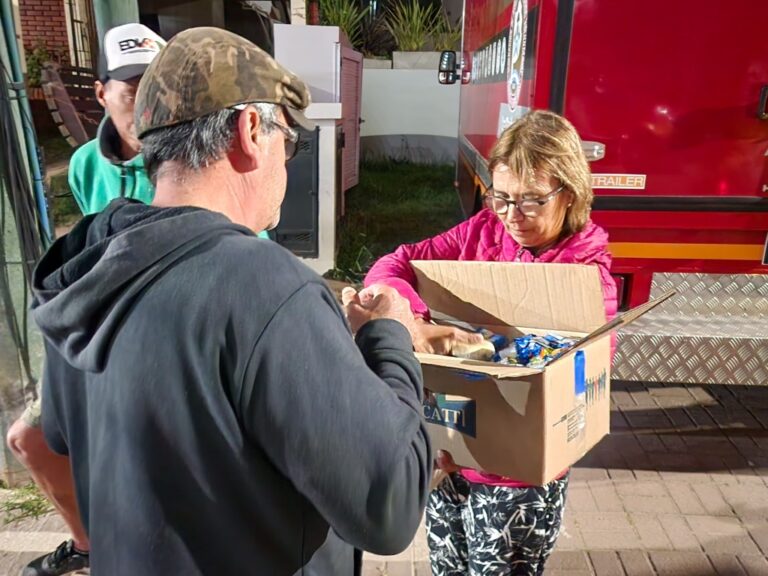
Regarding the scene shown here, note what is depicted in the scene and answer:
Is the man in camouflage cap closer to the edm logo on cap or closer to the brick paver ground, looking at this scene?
the edm logo on cap

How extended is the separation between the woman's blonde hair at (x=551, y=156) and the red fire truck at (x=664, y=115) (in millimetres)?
1313

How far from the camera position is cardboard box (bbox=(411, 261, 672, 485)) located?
4.68 feet

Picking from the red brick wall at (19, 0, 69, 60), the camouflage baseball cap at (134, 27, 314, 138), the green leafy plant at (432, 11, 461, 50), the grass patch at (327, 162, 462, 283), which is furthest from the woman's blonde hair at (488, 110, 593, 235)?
the green leafy plant at (432, 11, 461, 50)

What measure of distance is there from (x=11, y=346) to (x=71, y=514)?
1121 mm

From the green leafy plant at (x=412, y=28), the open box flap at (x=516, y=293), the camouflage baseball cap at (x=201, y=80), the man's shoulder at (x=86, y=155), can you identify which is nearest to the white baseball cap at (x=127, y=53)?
the man's shoulder at (x=86, y=155)

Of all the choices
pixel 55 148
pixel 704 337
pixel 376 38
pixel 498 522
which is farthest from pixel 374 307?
pixel 376 38

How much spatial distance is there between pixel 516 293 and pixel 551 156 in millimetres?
423

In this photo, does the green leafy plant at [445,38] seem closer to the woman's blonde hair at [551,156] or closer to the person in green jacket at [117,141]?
the person in green jacket at [117,141]

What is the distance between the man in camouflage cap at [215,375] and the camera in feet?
3.04

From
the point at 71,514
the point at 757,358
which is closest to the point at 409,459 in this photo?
the point at 71,514

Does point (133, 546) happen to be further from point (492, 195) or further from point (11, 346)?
point (11, 346)

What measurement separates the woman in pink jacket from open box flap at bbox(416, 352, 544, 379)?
0.95 feet

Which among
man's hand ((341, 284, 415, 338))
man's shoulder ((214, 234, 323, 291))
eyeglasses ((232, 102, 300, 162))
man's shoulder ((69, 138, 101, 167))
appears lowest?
man's hand ((341, 284, 415, 338))

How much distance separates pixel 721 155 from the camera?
317 centimetres
